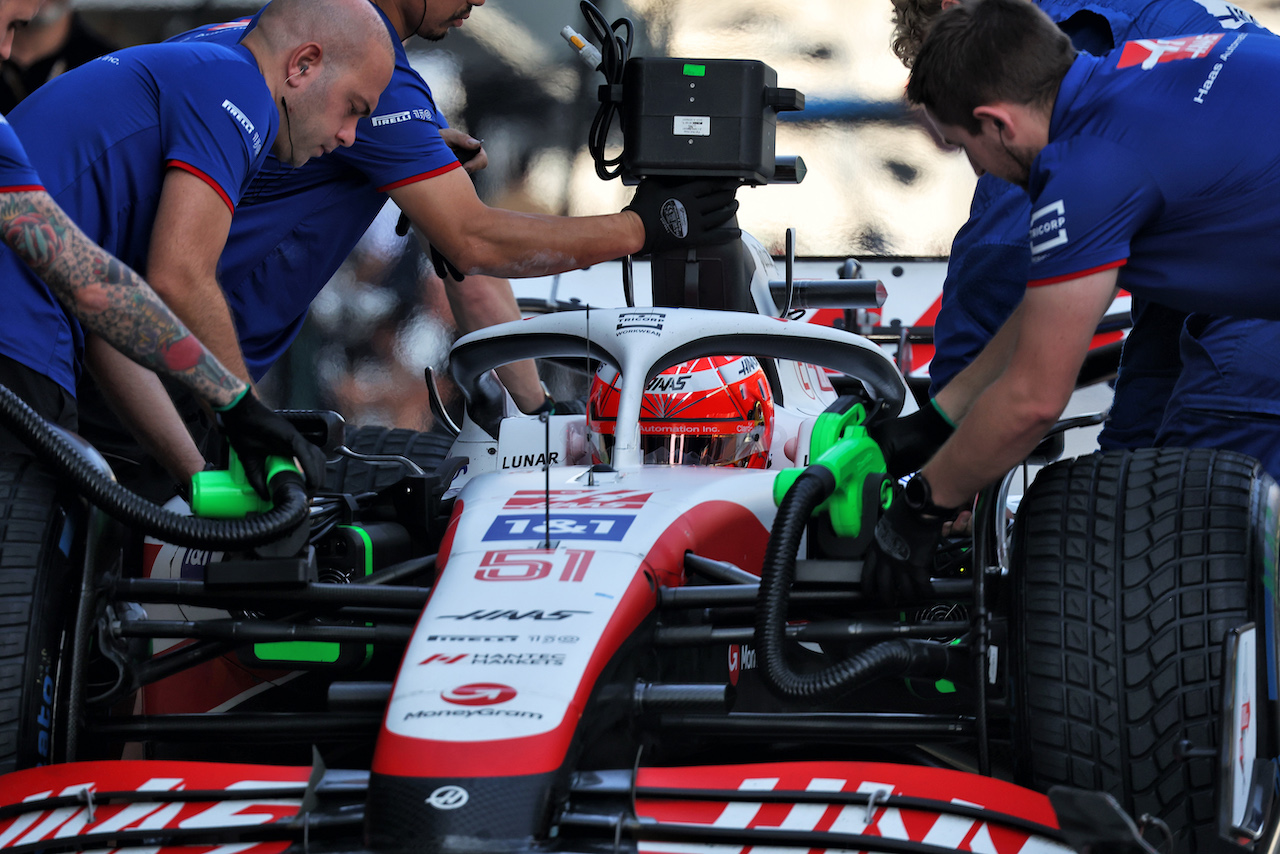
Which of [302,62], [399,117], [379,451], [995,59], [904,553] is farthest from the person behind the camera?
[379,451]

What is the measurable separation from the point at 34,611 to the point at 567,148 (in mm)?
5733

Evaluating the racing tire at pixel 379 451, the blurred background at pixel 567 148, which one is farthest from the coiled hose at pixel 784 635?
the blurred background at pixel 567 148

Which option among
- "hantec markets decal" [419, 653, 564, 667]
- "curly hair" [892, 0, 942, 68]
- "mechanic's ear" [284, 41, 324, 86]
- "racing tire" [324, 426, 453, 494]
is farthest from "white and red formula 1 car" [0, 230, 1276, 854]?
"curly hair" [892, 0, 942, 68]

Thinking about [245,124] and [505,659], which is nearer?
[505,659]

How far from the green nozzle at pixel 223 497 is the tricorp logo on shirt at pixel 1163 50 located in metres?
1.47

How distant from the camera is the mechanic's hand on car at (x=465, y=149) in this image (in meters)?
3.34

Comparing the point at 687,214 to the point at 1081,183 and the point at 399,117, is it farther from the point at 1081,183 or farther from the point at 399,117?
the point at 1081,183

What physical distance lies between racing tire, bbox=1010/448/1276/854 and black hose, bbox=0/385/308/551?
1.12 m

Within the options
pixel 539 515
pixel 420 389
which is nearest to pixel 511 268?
pixel 539 515

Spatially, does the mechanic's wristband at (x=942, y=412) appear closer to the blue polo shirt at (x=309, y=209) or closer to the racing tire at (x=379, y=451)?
the blue polo shirt at (x=309, y=209)

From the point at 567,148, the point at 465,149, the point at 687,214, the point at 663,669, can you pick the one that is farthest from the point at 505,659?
the point at 567,148

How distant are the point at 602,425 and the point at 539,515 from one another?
0.70m

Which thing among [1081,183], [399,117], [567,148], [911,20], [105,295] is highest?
[567,148]

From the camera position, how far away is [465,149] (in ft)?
11.1
